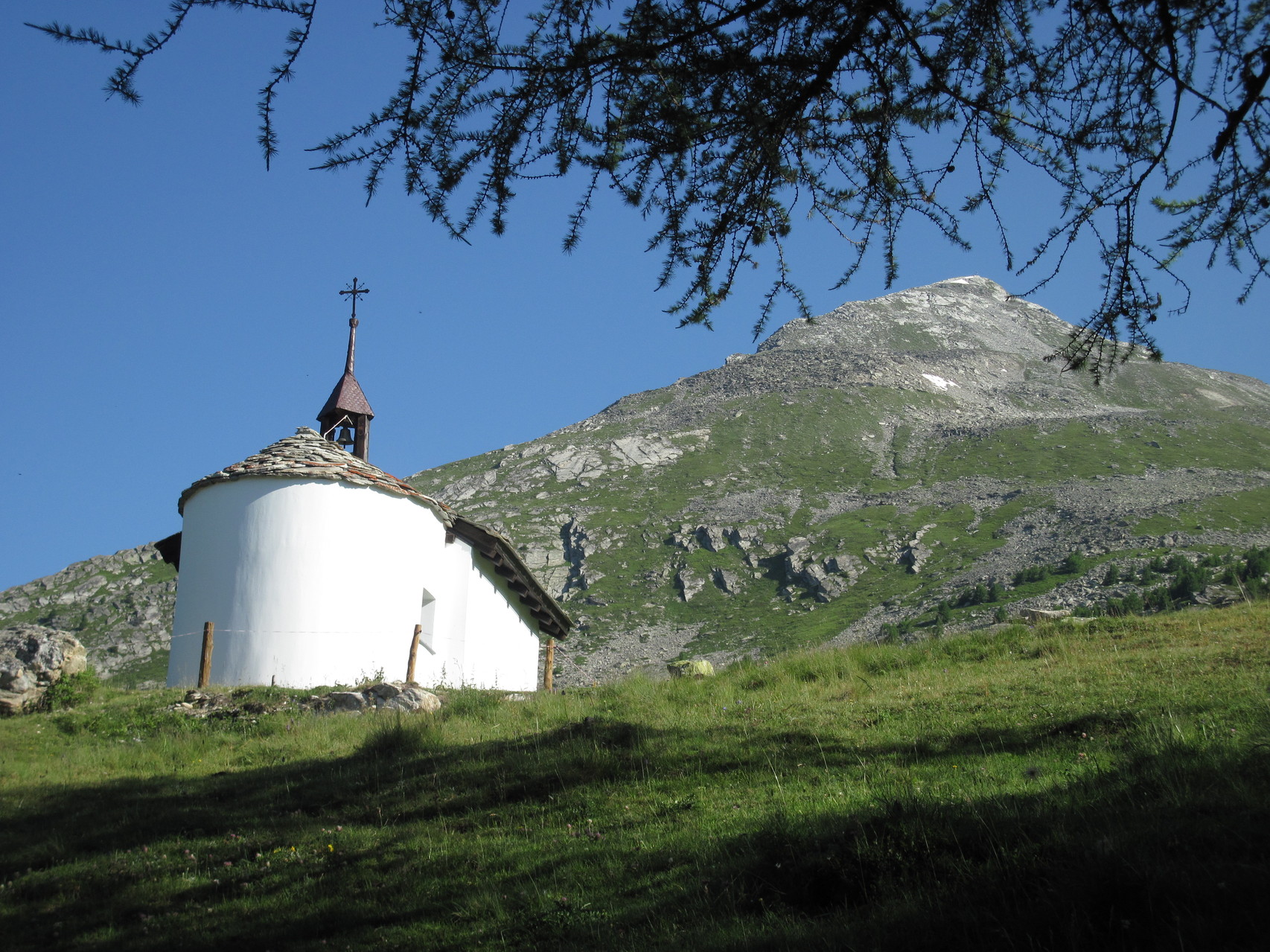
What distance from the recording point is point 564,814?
6305 mm

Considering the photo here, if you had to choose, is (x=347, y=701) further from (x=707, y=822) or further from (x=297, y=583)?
(x=707, y=822)

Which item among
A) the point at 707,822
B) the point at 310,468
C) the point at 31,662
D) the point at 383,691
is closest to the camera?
the point at 707,822

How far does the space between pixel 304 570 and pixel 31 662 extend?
489 centimetres

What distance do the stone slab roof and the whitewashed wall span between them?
16 cm

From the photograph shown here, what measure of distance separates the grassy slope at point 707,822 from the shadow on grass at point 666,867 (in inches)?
0.8

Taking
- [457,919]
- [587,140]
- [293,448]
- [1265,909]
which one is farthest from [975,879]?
[293,448]

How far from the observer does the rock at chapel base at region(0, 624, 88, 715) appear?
13445mm

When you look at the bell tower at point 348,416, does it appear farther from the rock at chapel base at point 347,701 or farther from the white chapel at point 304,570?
the rock at chapel base at point 347,701

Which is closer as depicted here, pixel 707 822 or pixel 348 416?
pixel 707 822

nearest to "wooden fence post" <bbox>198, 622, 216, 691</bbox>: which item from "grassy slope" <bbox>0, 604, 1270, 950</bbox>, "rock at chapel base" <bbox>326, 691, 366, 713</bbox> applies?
"rock at chapel base" <bbox>326, 691, 366, 713</bbox>

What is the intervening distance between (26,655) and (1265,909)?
627 inches

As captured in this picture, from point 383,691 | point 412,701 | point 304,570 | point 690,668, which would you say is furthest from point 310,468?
point 690,668

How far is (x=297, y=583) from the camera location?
17.6 m

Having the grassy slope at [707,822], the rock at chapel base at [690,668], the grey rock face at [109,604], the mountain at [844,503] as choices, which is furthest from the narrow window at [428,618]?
the grey rock face at [109,604]
